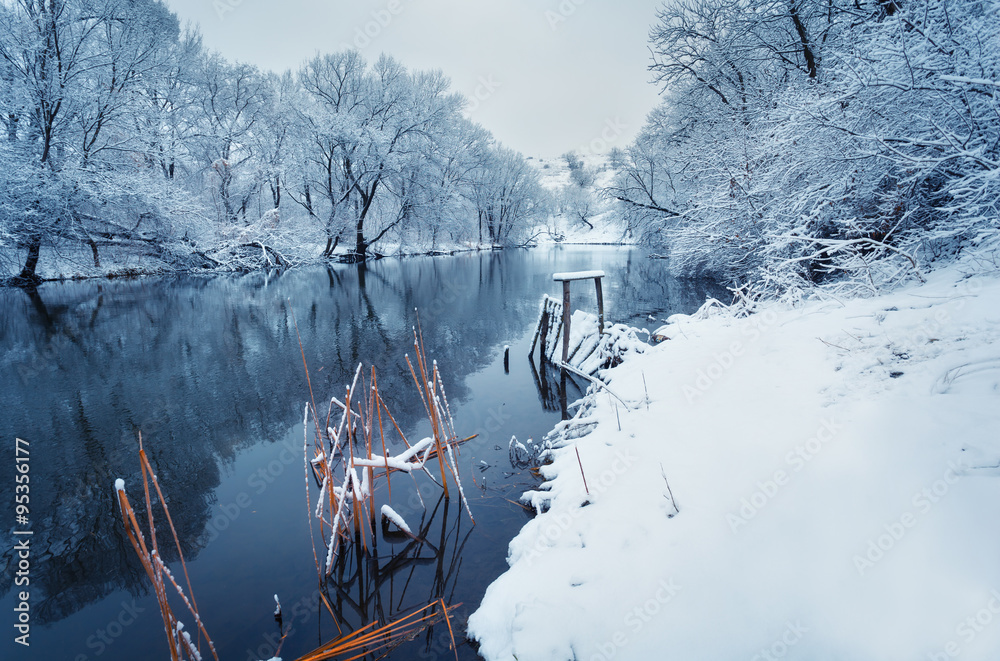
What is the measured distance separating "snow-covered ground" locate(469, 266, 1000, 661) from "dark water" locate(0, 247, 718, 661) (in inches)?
38.4

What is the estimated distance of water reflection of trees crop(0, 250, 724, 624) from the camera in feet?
12.9

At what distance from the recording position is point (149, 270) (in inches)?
837

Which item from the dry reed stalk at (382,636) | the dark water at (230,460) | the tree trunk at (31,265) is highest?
the tree trunk at (31,265)

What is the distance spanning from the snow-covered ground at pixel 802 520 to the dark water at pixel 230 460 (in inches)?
Answer: 38.4

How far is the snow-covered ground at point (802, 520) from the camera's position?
177cm

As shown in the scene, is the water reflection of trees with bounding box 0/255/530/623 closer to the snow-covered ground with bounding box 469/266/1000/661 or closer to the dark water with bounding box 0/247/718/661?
the dark water with bounding box 0/247/718/661

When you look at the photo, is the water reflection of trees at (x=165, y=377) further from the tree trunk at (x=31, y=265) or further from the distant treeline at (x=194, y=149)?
the distant treeline at (x=194, y=149)

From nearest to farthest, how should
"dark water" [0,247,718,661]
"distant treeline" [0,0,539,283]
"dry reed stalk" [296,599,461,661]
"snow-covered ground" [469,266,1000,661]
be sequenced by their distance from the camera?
"snow-covered ground" [469,266,1000,661], "dry reed stalk" [296,599,461,661], "dark water" [0,247,718,661], "distant treeline" [0,0,539,283]

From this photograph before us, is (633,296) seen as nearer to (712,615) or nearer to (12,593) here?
(712,615)

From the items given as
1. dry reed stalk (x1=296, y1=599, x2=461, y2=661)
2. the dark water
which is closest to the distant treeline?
the dark water

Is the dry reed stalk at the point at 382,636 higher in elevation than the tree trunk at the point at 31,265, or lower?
lower

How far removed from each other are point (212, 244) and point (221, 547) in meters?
25.2

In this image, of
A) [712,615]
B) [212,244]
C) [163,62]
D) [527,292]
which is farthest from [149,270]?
[712,615]

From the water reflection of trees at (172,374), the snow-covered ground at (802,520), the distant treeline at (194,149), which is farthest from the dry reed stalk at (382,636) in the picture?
the distant treeline at (194,149)
